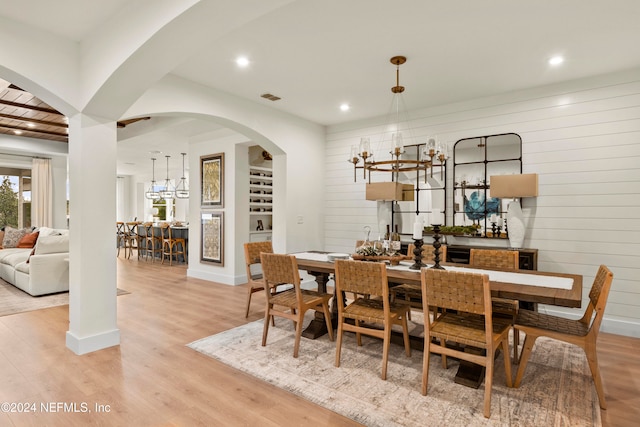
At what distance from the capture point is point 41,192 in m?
8.06

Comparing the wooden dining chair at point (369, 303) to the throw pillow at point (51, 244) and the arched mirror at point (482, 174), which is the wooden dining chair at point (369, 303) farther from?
the throw pillow at point (51, 244)

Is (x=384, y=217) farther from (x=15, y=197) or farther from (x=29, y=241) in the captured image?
(x=15, y=197)

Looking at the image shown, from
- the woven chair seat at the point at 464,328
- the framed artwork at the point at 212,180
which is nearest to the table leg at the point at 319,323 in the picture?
the woven chair seat at the point at 464,328

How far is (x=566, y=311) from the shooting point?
13.6 ft

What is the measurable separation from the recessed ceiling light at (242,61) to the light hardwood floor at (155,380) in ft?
9.25

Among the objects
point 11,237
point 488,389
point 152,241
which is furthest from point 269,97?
point 11,237

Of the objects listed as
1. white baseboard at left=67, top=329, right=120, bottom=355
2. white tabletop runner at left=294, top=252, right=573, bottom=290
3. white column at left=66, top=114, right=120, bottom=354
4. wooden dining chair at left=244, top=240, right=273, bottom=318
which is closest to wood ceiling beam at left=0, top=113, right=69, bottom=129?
white column at left=66, top=114, right=120, bottom=354

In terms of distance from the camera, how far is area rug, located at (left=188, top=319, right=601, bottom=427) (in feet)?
7.07

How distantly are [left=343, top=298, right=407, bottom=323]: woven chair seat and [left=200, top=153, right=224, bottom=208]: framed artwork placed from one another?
4.03 m

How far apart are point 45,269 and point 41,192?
404 centimetres

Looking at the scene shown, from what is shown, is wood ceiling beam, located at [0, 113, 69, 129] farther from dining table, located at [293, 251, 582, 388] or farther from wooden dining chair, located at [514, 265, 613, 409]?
wooden dining chair, located at [514, 265, 613, 409]

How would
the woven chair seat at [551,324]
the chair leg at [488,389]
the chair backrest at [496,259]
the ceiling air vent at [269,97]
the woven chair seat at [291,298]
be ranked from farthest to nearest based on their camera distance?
the ceiling air vent at [269,97] → the chair backrest at [496,259] → the woven chair seat at [291,298] → the woven chair seat at [551,324] → the chair leg at [488,389]

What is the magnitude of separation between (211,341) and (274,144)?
2890 mm

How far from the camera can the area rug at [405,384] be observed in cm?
216
